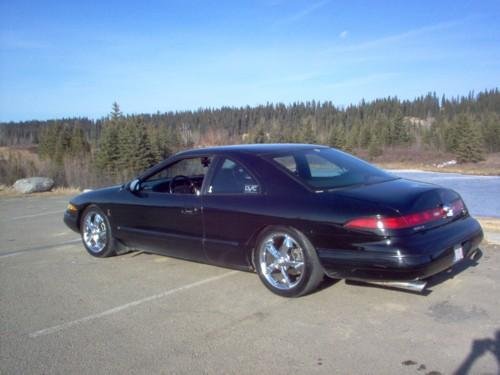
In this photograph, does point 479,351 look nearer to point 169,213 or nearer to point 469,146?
point 169,213

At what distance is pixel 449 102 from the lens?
136250mm

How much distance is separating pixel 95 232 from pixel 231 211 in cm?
249

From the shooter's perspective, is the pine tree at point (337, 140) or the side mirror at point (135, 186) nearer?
the side mirror at point (135, 186)

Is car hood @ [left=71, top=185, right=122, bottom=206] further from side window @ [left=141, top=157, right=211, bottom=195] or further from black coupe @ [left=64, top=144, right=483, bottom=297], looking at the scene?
side window @ [left=141, top=157, right=211, bottom=195]

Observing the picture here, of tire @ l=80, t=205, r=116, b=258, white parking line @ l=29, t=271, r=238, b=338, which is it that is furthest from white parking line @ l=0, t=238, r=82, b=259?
white parking line @ l=29, t=271, r=238, b=338

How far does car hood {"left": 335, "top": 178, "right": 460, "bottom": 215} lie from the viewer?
13.1 ft

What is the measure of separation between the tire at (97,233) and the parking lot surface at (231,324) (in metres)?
0.54

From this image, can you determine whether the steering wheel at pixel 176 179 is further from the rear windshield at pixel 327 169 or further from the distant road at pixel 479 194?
the distant road at pixel 479 194

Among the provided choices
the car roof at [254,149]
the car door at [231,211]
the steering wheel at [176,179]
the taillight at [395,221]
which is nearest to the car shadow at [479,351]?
the taillight at [395,221]

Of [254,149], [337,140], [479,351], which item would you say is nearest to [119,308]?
[254,149]

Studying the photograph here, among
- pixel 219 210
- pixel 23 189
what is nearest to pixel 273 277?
pixel 219 210

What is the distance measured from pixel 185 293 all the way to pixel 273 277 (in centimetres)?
87

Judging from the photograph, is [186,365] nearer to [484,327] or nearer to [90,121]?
[484,327]

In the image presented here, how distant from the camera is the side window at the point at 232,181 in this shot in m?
4.80
